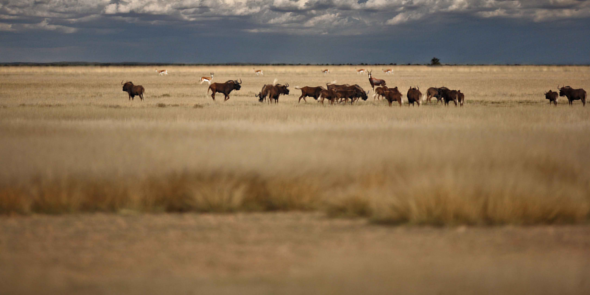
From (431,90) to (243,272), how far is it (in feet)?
83.0

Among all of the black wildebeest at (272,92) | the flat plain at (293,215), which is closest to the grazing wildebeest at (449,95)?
the black wildebeest at (272,92)

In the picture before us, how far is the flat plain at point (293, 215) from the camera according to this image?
498 cm

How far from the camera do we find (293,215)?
742 cm

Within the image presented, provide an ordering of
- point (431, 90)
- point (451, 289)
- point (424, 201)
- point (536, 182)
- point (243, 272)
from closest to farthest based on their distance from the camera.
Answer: point (451, 289) → point (243, 272) → point (424, 201) → point (536, 182) → point (431, 90)

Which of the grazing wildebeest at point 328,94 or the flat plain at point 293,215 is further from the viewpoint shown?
the grazing wildebeest at point 328,94

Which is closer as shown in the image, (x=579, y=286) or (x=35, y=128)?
(x=579, y=286)

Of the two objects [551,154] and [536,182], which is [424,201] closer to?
[536,182]

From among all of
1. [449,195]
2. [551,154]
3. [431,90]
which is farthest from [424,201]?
[431,90]

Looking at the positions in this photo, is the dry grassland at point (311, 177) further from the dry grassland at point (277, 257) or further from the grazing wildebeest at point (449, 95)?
the grazing wildebeest at point (449, 95)

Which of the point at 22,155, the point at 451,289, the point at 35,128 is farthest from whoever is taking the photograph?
the point at 35,128

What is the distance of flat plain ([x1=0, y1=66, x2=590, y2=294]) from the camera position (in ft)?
16.3

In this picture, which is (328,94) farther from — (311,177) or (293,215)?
(293,215)

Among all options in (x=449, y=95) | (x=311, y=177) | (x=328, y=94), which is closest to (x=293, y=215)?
(x=311, y=177)

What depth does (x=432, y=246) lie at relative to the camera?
596 cm
